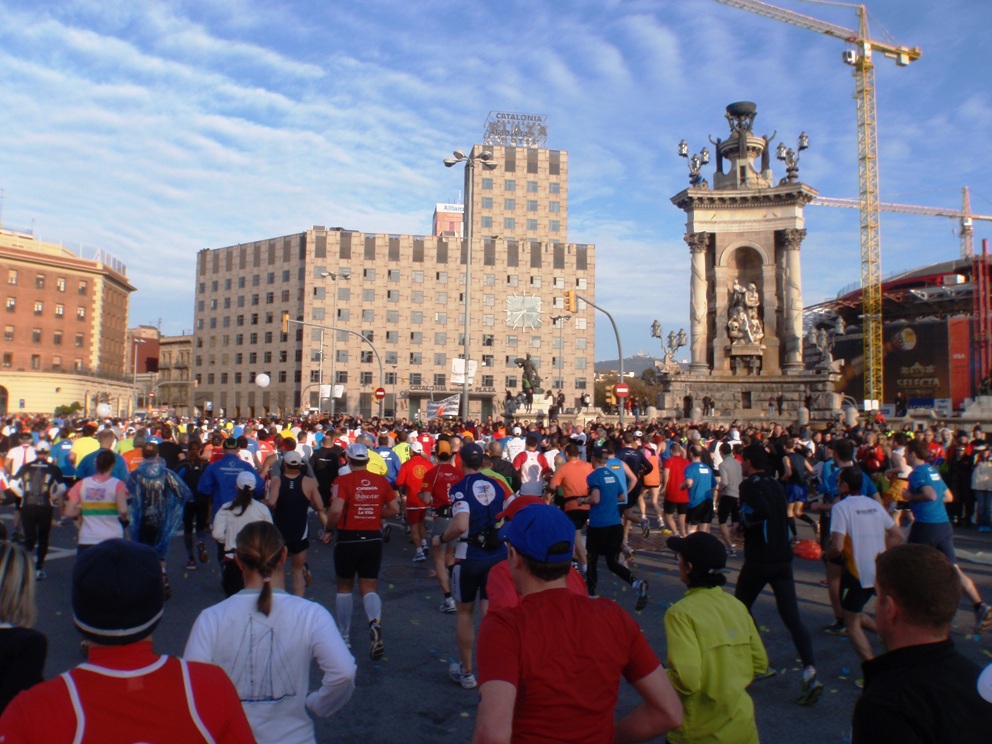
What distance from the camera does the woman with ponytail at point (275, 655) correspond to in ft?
10.0

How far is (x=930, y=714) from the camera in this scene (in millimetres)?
2023

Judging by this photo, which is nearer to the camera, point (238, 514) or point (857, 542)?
point (857, 542)

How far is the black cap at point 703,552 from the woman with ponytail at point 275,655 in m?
1.70

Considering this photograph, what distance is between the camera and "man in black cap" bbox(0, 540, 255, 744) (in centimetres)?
194

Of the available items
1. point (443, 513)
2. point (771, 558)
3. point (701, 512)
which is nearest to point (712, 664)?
point (771, 558)

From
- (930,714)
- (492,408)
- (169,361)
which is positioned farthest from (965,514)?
(169,361)

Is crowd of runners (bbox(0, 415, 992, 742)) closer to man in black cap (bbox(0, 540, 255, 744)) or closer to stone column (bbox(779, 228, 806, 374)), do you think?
man in black cap (bbox(0, 540, 255, 744))

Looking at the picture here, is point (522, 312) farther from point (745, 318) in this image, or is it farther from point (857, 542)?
point (857, 542)

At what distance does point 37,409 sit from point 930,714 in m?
79.8

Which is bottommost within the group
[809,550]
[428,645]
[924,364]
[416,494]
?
[428,645]

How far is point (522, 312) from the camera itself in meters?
81.1

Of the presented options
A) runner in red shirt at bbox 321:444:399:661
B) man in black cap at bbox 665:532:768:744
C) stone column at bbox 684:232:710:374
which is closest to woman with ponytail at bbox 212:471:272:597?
runner in red shirt at bbox 321:444:399:661

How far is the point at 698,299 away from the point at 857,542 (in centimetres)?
3756

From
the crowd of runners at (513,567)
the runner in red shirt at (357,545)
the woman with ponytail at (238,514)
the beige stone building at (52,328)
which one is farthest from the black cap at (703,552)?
the beige stone building at (52,328)
